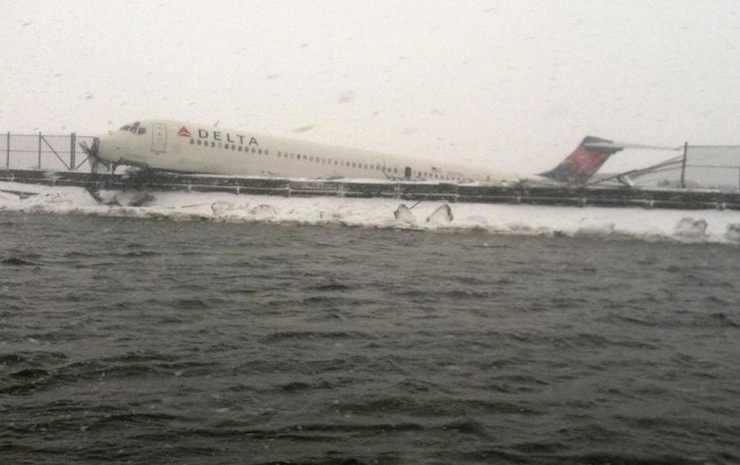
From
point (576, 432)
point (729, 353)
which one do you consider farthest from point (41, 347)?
point (729, 353)

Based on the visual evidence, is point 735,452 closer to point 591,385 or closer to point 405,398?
point 591,385

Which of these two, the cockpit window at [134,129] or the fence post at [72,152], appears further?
the fence post at [72,152]

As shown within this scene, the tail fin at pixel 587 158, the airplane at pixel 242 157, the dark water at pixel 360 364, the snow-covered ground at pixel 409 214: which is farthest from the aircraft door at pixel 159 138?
the tail fin at pixel 587 158

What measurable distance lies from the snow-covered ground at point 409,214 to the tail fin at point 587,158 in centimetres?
1850

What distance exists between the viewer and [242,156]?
31.1 m

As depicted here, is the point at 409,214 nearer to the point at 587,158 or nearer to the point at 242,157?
the point at 242,157

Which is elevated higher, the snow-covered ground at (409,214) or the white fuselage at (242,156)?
the white fuselage at (242,156)

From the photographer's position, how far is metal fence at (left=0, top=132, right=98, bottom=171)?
3631cm

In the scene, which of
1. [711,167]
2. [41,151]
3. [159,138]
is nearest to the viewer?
[711,167]

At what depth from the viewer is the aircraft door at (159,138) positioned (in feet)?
95.6

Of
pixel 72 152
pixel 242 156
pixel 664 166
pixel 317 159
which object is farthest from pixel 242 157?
pixel 664 166

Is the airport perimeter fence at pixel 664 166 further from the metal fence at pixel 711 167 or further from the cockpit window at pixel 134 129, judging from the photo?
the cockpit window at pixel 134 129

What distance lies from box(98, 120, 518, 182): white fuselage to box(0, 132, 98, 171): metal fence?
784 cm

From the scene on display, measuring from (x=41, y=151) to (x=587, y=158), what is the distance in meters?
27.7
